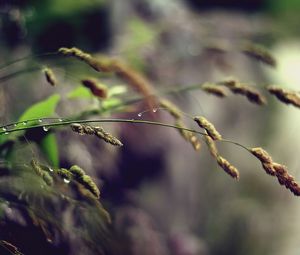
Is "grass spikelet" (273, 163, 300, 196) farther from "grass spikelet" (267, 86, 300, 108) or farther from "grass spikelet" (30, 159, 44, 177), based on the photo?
"grass spikelet" (30, 159, 44, 177)

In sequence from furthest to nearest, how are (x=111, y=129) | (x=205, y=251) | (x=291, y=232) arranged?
1. (x=291, y=232)
2. (x=205, y=251)
3. (x=111, y=129)

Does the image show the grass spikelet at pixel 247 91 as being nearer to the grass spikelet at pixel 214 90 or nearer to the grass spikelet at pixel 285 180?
the grass spikelet at pixel 214 90

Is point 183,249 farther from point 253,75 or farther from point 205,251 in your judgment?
point 253,75

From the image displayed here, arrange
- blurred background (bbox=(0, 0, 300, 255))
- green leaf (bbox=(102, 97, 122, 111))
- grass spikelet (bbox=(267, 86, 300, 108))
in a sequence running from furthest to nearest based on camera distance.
A: 1. blurred background (bbox=(0, 0, 300, 255))
2. green leaf (bbox=(102, 97, 122, 111))
3. grass spikelet (bbox=(267, 86, 300, 108))

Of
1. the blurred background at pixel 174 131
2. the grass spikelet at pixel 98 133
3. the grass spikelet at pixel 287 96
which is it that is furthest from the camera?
the blurred background at pixel 174 131

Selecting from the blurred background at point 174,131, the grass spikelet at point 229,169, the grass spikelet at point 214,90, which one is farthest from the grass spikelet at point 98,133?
the blurred background at point 174,131

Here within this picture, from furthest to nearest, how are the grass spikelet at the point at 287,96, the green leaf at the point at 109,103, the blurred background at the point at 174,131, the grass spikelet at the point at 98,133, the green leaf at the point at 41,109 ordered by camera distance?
the blurred background at the point at 174,131 < the green leaf at the point at 109,103 < the green leaf at the point at 41,109 < the grass spikelet at the point at 287,96 < the grass spikelet at the point at 98,133

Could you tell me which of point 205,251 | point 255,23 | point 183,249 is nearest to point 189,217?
point 205,251

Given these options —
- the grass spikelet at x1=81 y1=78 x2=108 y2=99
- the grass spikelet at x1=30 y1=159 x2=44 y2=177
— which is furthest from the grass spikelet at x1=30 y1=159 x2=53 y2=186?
the grass spikelet at x1=81 y1=78 x2=108 y2=99
